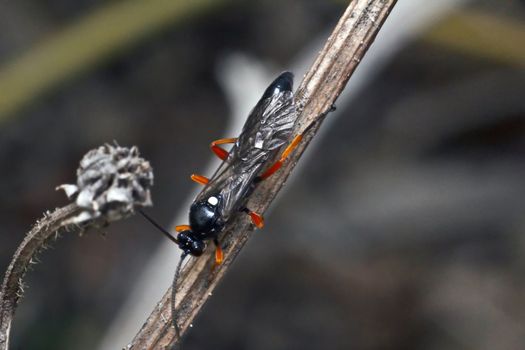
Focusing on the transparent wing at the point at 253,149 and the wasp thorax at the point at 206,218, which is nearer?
the transparent wing at the point at 253,149

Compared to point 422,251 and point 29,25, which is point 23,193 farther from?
point 422,251

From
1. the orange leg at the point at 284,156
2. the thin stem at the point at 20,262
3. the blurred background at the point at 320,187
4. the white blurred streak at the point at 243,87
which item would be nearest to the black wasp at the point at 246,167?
the orange leg at the point at 284,156

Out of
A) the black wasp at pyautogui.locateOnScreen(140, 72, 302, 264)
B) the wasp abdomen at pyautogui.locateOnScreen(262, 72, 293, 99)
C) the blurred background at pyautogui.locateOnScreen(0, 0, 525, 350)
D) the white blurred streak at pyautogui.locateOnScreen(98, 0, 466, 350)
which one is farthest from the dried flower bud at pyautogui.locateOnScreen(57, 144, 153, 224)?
the blurred background at pyautogui.locateOnScreen(0, 0, 525, 350)

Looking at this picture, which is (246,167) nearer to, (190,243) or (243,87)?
(190,243)

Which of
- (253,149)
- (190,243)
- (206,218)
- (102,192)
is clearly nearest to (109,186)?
(102,192)

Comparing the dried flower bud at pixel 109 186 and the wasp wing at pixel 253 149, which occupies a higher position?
the wasp wing at pixel 253 149

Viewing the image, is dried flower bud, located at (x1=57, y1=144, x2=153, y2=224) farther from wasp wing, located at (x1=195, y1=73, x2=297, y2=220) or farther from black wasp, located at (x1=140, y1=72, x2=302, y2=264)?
wasp wing, located at (x1=195, y1=73, x2=297, y2=220)

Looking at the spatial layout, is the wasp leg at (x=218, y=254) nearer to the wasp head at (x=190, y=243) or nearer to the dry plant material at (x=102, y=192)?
the wasp head at (x=190, y=243)

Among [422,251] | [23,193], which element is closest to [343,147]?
[422,251]
